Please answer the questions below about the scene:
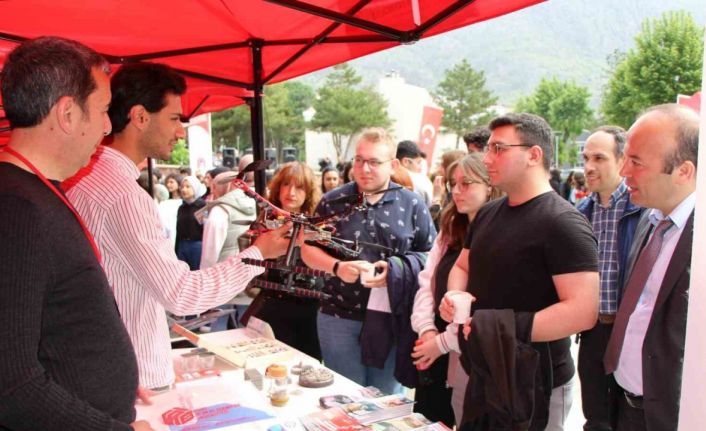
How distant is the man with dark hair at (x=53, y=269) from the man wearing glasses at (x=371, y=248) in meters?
1.60

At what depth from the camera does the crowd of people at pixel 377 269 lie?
107 cm

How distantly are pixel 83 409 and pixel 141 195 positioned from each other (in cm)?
72

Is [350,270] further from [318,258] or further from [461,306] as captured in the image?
[461,306]

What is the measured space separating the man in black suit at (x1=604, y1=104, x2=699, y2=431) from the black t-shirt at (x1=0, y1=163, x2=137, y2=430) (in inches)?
58.1

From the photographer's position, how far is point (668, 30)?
31.8m

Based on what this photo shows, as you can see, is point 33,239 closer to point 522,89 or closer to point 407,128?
point 407,128

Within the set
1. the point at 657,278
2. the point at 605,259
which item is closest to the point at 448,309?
the point at 657,278

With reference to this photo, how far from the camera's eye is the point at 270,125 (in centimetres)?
5919

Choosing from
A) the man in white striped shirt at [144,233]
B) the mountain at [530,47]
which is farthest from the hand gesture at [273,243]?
the mountain at [530,47]

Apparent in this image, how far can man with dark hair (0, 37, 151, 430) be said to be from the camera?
3.22 feet

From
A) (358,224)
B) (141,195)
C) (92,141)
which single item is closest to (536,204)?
(358,224)

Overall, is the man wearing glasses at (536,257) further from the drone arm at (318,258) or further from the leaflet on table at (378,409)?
the drone arm at (318,258)

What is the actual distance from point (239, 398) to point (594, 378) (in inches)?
73.5

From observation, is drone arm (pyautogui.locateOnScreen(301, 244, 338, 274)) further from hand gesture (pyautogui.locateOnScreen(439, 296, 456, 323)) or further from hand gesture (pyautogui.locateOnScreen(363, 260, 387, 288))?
hand gesture (pyautogui.locateOnScreen(439, 296, 456, 323))
